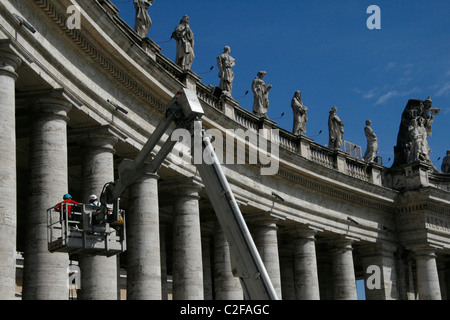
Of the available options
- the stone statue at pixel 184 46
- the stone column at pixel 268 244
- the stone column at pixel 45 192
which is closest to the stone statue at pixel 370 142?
the stone column at pixel 268 244

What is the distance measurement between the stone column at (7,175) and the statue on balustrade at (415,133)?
4424cm

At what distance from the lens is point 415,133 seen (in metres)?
70.6

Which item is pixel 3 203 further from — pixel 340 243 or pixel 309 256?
pixel 340 243

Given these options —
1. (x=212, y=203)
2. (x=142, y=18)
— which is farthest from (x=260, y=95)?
(x=212, y=203)

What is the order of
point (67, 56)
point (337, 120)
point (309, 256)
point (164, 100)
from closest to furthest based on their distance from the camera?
point (67, 56), point (164, 100), point (309, 256), point (337, 120)

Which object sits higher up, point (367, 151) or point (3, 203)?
point (367, 151)

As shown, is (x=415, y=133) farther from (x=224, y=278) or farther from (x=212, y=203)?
(x=212, y=203)

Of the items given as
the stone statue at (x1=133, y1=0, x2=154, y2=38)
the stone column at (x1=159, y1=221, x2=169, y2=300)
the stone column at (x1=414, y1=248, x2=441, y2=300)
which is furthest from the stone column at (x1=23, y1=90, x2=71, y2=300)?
the stone column at (x1=414, y1=248, x2=441, y2=300)

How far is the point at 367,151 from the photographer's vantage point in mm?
71250

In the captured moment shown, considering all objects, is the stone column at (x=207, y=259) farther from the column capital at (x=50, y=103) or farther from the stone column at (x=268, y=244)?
the column capital at (x=50, y=103)

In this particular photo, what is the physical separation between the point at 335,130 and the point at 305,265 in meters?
13.4

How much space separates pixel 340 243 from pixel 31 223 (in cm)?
3307
